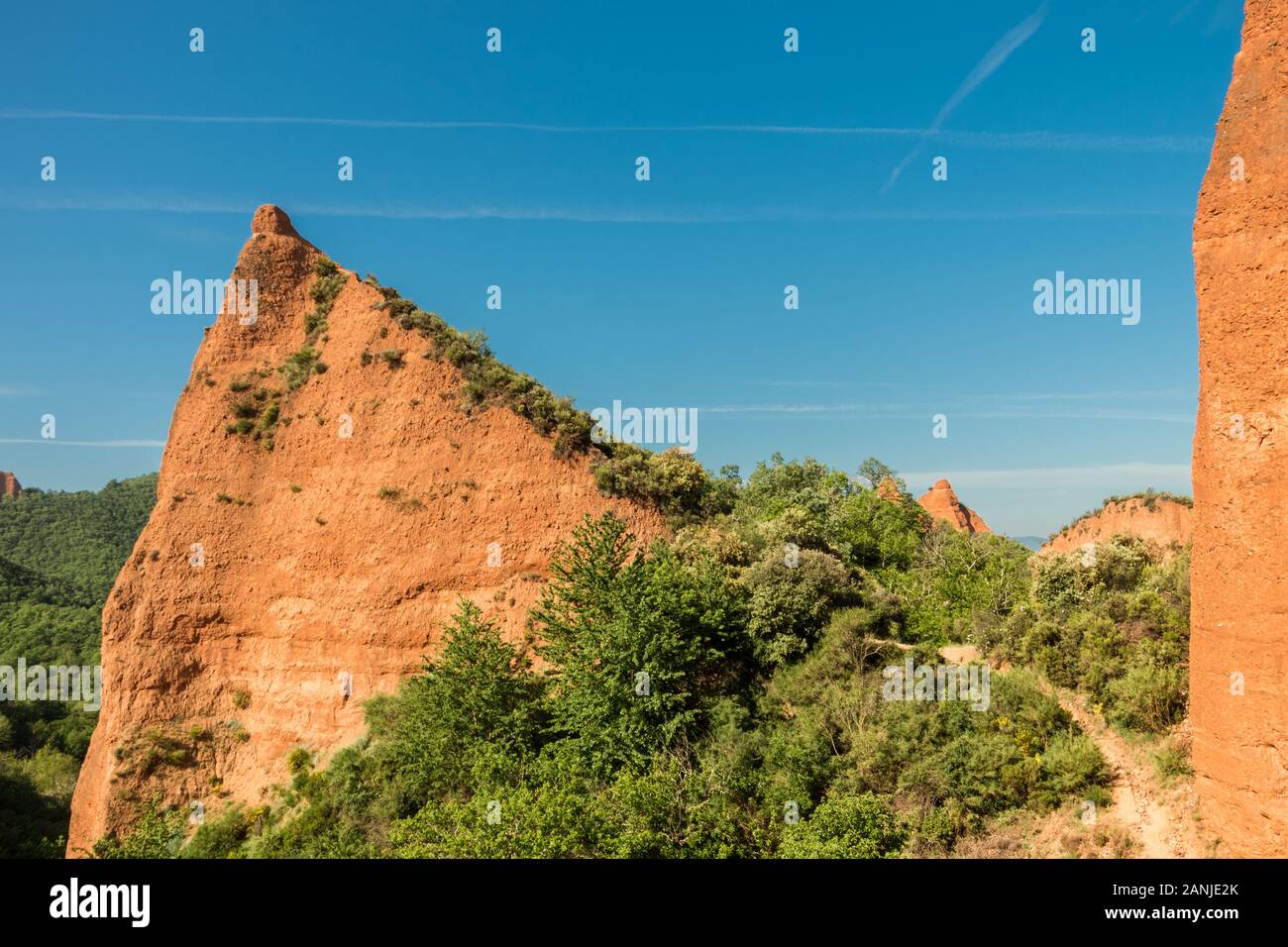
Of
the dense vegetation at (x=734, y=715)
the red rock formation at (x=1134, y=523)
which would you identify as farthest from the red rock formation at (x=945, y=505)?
the dense vegetation at (x=734, y=715)

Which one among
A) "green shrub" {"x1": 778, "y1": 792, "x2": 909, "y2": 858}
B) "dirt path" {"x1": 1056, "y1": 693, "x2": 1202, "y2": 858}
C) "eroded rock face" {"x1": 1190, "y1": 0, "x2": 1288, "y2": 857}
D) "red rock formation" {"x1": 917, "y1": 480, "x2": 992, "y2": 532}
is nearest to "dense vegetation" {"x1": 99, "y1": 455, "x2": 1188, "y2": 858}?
"green shrub" {"x1": 778, "y1": 792, "x2": 909, "y2": 858}

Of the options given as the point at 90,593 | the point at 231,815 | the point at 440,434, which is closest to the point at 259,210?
the point at 440,434

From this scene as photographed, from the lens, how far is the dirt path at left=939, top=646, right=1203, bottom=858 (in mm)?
11148

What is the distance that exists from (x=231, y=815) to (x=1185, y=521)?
130ft

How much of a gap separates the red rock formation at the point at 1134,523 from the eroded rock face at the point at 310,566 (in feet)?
83.6

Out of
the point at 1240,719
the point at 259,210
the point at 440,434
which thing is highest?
the point at 259,210

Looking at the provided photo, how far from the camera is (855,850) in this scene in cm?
1199

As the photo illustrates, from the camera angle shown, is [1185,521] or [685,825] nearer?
[685,825]

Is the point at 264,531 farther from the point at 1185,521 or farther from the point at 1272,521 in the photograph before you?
the point at 1185,521

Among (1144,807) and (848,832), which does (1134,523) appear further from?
(848,832)

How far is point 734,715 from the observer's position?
53.6ft

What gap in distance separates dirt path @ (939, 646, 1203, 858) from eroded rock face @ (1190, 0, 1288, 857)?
67 centimetres

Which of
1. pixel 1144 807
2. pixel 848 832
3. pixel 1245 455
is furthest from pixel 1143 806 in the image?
pixel 1245 455

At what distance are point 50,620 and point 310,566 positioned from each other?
28818mm
